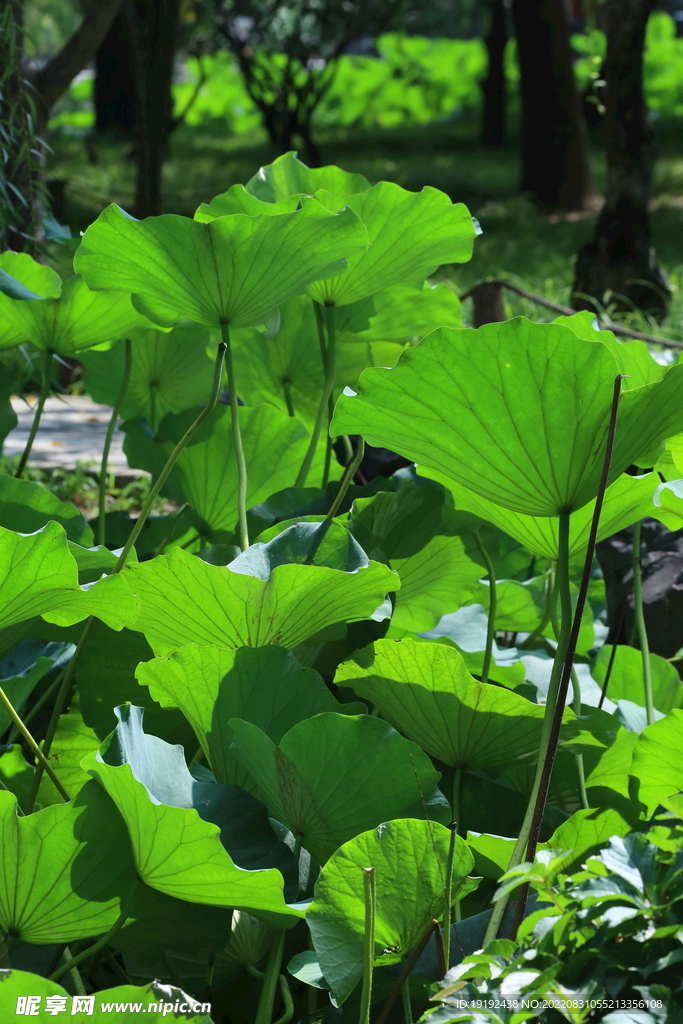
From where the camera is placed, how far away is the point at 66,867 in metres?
0.64

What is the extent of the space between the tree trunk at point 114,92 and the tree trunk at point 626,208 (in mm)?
8585

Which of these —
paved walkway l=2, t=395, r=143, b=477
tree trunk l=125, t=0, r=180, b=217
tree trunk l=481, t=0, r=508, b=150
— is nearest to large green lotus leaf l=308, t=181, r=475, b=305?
paved walkway l=2, t=395, r=143, b=477

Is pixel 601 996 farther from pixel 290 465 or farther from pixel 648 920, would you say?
pixel 290 465

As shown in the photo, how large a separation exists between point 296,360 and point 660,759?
2.33 feet

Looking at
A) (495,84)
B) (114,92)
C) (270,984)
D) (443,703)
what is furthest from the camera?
(114,92)

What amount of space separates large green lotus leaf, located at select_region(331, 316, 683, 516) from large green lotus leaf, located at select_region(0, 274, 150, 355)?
1.40 feet

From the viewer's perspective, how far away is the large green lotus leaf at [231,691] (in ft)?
2.40

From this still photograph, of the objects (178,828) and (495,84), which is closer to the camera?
(178,828)

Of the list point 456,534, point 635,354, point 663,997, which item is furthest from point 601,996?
point 635,354

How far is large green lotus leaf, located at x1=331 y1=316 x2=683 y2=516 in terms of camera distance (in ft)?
2.32

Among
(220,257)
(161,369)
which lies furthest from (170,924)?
(161,369)

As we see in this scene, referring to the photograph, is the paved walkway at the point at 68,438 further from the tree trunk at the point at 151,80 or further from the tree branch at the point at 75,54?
the tree trunk at the point at 151,80

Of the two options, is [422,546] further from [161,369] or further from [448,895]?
[161,369]

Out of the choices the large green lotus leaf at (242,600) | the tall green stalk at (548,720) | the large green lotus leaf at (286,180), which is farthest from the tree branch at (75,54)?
the tall green stalk at (548,720)
